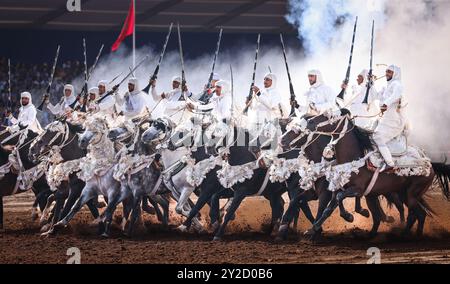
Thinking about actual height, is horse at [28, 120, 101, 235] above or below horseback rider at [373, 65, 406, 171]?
below

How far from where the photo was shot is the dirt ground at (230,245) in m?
11.0

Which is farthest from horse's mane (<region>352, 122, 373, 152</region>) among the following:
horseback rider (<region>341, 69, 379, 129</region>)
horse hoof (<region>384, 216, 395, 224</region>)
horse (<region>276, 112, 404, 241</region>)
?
horse hoof (<region>384, 216, 395, 224</region>)

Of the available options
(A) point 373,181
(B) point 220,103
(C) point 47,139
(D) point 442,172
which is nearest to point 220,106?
(B) point 220,103

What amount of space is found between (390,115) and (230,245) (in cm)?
252

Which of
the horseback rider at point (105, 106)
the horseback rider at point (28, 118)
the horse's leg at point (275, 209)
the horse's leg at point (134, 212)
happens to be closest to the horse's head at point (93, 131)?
the horse's leg at point (134, 212)

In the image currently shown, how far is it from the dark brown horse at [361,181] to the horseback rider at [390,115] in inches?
6.0

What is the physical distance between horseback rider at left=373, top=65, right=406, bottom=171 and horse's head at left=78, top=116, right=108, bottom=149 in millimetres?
3374

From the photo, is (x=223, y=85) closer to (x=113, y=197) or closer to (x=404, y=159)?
(x=113, y=197)

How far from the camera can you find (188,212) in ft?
43.7

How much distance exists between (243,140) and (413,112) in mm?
5881

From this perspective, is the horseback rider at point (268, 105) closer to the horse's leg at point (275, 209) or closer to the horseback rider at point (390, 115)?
the horse's leg at point (275, 209)

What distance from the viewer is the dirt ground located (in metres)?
11.0

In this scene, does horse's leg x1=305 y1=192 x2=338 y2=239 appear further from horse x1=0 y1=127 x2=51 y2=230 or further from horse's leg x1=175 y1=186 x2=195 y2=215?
horse x1=0 y1=127 x2=51 y2=230

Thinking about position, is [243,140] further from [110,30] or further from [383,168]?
[110,30]
